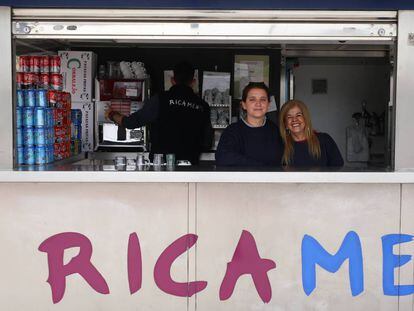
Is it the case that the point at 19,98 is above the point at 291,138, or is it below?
above

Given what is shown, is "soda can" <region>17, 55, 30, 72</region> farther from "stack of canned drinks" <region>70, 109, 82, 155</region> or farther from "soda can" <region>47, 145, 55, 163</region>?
"stack of canned drinks" <region>70, 109, 82, 155</region>


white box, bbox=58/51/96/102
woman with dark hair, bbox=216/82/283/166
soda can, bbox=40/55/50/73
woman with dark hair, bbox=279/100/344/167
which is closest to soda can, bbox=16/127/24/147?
soda can, bbox=40/55/50/73

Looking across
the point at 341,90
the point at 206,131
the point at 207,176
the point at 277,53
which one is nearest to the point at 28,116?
the point at 207,176

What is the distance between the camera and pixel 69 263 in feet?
14.0

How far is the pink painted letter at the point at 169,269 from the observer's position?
169 inches

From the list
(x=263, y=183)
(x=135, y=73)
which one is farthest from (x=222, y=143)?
(x=135, y=73)

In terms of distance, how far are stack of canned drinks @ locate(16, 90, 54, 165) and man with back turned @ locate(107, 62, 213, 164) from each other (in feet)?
2.87

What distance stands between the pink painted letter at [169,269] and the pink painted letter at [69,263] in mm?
356

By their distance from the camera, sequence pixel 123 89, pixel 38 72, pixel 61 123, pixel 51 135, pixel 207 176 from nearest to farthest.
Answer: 1. pixel 207 176
2. pixel 51 135
3. pixel 38 72
4. pixel 61 123
5. pixel 123 89

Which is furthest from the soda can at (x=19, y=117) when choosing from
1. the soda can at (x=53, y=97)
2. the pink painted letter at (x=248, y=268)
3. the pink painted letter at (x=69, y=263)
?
Answer: the pink painted letter at (x=248, y=268)

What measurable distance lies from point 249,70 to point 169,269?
3808 millimetres

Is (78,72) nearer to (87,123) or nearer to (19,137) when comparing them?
(87,123)

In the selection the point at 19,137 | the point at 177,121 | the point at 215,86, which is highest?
the point at 215,86

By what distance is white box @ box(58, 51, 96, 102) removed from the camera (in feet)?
23.9
